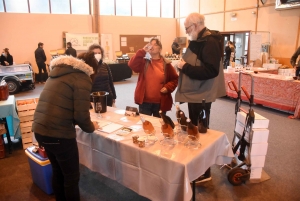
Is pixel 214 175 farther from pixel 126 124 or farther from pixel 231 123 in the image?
pixel 231 123

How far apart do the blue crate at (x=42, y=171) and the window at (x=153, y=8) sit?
10700 mm

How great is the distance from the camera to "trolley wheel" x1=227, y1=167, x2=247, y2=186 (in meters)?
2.24

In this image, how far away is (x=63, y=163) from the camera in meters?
1.61

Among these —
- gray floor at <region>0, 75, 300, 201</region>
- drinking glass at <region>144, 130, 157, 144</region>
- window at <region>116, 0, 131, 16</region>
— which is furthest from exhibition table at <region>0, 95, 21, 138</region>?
window at <region>116, 0, 131, 16</region>

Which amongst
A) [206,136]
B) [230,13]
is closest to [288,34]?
[230,13]

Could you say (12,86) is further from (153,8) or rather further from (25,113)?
(153,8)

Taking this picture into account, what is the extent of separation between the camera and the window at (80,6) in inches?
400

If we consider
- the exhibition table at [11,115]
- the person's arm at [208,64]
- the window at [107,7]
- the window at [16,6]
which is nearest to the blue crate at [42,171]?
the exhibition table at [11,115]

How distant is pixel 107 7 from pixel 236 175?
10.2 meters

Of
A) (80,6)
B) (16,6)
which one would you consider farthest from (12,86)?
(80,6)

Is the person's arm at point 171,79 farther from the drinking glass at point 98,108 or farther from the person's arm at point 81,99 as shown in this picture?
the person's arm at point 81,99

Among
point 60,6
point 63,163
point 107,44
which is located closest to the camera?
point 63,163

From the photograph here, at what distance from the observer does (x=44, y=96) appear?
4.98 feet

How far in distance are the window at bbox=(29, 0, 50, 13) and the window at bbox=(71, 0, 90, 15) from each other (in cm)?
102
